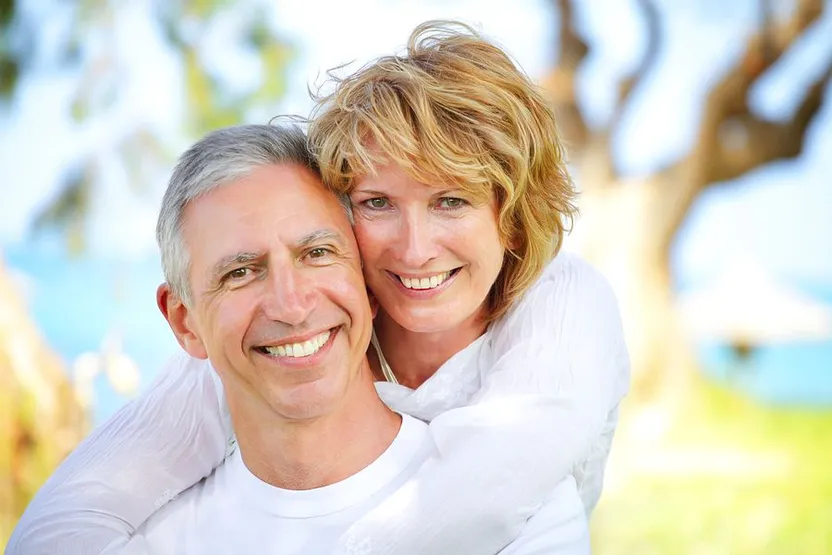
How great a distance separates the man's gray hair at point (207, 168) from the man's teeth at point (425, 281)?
0.24 metres

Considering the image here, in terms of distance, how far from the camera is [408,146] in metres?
1.64

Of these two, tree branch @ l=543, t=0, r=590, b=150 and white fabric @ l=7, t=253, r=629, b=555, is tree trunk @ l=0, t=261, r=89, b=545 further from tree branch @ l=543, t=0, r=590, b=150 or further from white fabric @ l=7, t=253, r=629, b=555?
white fabric @ l=7, t=253, r=629, b=555

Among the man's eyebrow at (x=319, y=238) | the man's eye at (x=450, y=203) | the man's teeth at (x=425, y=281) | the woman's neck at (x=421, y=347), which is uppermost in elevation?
the man's eyebrow at (x=319, y=238)

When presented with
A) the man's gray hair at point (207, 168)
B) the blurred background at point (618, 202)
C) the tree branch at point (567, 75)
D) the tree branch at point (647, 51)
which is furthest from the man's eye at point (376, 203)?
the tree branch at point (647, 51)

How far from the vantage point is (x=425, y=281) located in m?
1.78

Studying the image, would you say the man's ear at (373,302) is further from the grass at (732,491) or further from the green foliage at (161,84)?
the green foliage at (161,84)

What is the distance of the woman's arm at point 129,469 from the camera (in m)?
1.65

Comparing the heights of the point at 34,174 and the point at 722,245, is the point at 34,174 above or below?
above

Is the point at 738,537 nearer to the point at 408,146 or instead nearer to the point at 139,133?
the point at 139,133

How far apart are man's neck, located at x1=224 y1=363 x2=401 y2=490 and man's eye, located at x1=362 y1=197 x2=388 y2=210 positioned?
28cm

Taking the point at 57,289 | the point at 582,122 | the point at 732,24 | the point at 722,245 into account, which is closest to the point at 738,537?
the point at 722,245

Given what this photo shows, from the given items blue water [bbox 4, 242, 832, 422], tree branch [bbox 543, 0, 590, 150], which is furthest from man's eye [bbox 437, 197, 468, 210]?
blue water [bbox 4, 242, 832, 422]

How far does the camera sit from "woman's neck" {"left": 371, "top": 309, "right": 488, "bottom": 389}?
1942 millimetres

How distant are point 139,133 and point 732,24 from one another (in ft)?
9.68
